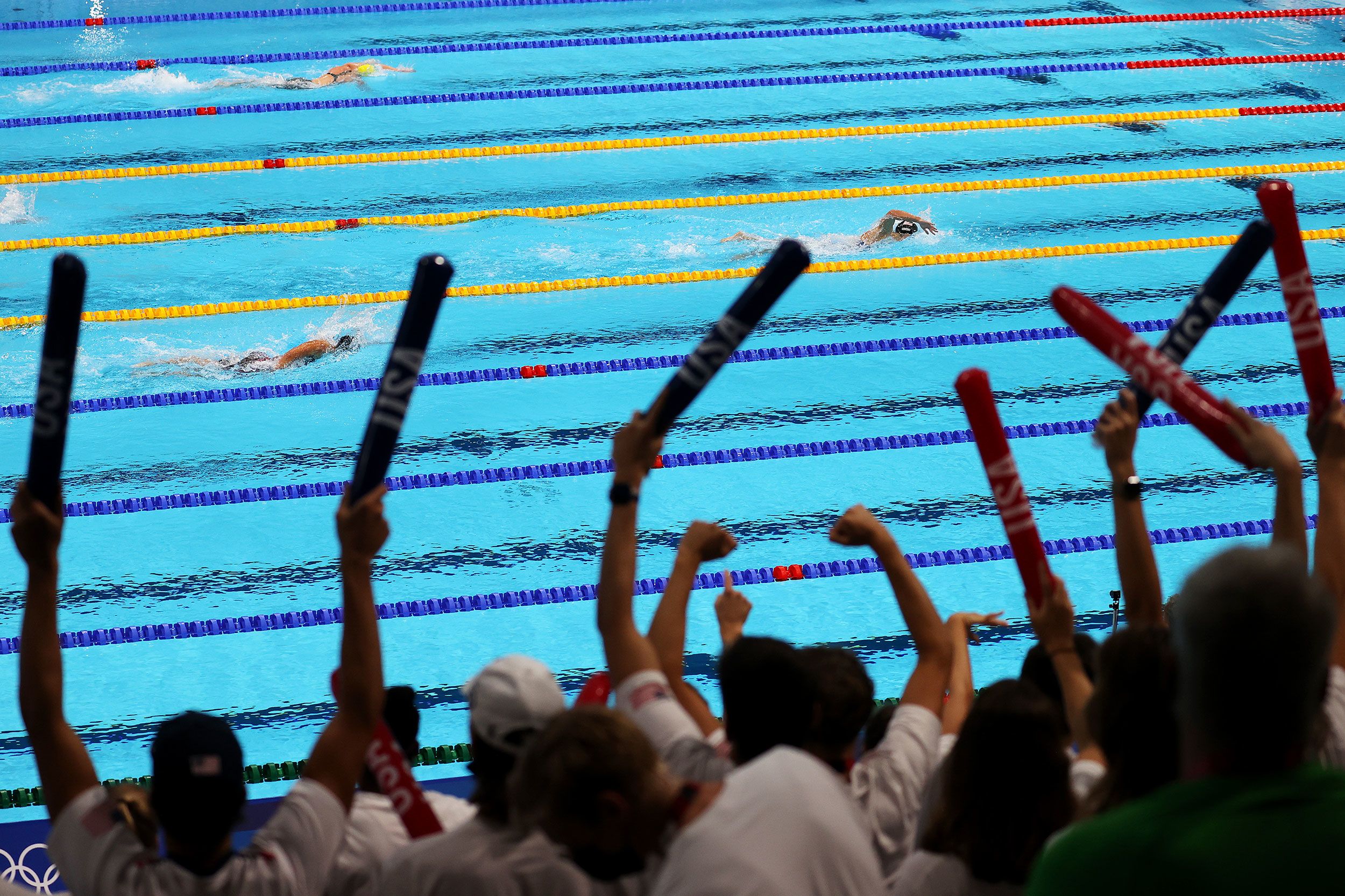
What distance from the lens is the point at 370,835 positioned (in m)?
1.92

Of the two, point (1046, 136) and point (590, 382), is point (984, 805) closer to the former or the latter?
point (590, 382)

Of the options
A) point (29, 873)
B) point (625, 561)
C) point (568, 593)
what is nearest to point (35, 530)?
point (625, 561)

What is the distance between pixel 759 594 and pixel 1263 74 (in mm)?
7008

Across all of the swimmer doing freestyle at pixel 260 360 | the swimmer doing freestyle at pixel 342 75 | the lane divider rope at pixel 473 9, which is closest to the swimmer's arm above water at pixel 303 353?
the swimmer doing freestyle at pixel 260 360

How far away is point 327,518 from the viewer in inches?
211

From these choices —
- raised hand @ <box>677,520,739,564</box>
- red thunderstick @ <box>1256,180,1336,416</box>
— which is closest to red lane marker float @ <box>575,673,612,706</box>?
raised hand @ <box>677,520,739,564</box>

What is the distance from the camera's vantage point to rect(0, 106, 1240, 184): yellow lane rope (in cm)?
828

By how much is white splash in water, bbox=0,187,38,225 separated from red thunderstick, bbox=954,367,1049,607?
704 centimetres

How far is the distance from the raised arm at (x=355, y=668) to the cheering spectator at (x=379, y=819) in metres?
0.10

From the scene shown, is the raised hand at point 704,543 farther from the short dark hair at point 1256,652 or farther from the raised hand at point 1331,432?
the short dark hair at point 1256,652

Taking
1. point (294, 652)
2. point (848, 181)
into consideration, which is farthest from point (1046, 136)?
point (294, 652)

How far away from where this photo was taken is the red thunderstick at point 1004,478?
1.92 meters

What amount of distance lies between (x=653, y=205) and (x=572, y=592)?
3618 millimetres

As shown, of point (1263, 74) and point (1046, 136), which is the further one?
point (1263, 74)
